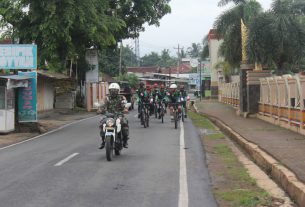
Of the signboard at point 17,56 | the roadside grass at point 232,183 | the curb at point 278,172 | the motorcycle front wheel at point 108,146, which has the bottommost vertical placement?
the roadside grass at point 232,183

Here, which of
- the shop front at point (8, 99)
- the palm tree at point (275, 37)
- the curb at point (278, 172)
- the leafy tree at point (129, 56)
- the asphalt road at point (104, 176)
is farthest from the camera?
the leafy tree at point (129, 56)

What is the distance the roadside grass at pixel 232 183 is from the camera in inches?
304

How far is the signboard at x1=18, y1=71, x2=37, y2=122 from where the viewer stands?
73.2 ft

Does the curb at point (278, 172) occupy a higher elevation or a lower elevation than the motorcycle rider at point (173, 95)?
lower

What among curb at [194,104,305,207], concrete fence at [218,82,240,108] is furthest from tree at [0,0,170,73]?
concrete fence at [218,82,240,108]

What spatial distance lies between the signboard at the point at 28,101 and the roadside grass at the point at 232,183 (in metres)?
10.4

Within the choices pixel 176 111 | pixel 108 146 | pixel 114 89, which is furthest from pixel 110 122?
pixel 176 111

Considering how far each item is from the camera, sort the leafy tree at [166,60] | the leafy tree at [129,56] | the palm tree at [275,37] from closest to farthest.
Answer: the palm tree at [275,37]
the leafy tree at [129,56]
the leafy tree at [166,60]

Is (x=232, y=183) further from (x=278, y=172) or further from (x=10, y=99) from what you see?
(x=10, y=99)

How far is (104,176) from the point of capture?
9922 mm

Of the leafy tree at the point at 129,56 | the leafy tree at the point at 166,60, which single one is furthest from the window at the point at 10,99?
the leafy tree at the point at 166,60

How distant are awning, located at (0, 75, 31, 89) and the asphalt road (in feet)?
16.4

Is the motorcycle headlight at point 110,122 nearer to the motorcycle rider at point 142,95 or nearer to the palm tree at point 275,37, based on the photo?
the motorcycle rider at point 142,95

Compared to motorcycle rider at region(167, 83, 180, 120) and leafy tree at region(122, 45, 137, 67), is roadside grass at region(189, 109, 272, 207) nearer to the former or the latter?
motorcycle rider at region(167, 83, 180, 120)
